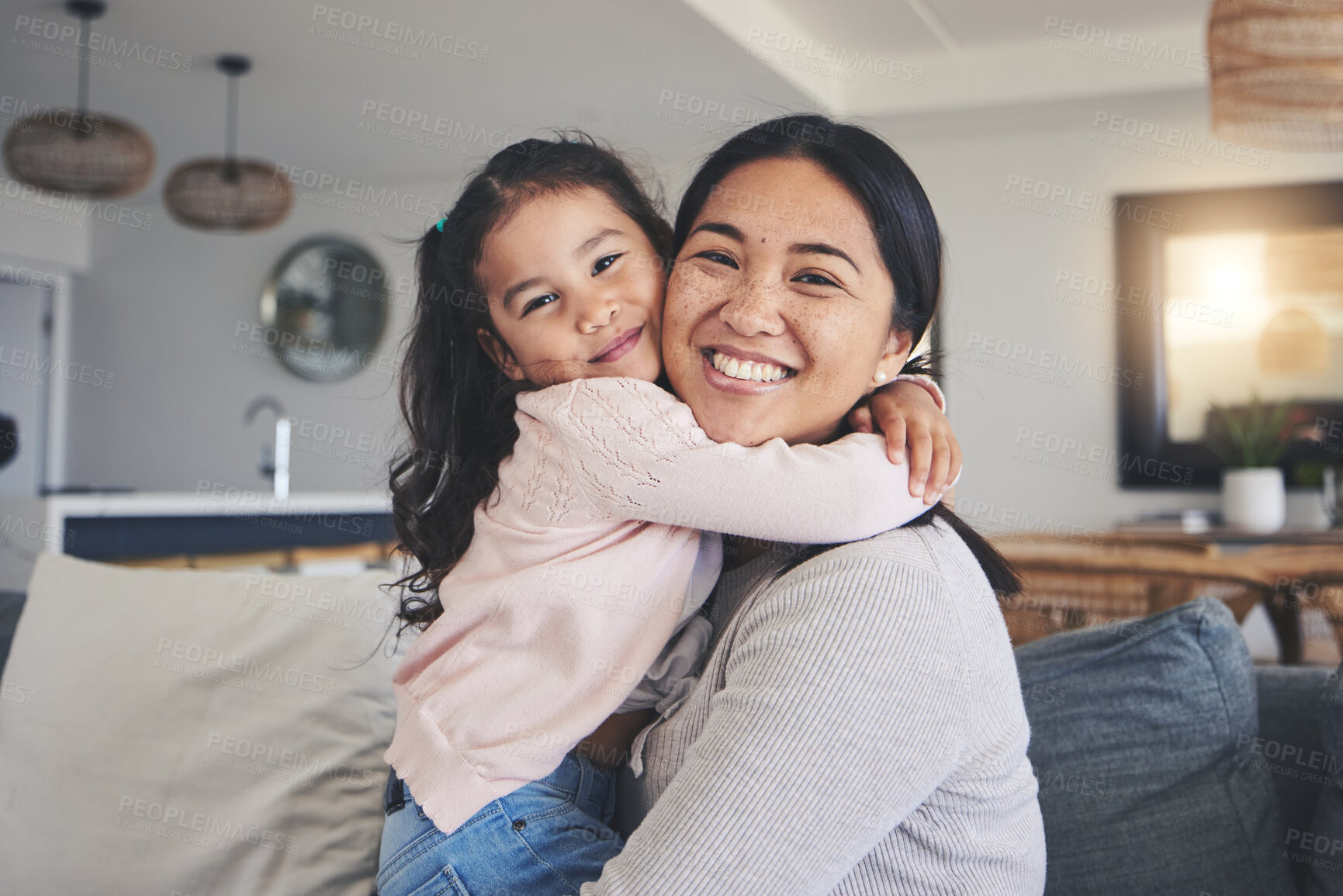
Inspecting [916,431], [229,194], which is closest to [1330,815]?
[916,431]

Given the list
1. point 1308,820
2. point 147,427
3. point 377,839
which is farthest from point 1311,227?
point 147,427

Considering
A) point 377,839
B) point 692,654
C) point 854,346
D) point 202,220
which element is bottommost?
point 377,839

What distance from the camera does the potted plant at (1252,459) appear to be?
4035 millimetres

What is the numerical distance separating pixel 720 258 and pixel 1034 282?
13.6 ft

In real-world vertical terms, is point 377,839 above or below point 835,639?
below

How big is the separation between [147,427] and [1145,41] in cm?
619

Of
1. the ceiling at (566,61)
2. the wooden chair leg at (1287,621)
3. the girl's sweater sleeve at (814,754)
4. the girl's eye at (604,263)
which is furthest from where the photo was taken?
the ceiling at (566,61)

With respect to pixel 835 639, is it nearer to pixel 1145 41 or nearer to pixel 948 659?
pixel 948 659

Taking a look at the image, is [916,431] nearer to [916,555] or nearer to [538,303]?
[916,555]

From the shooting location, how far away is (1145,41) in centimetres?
437

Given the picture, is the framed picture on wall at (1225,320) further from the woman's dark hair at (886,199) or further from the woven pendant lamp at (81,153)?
the woven pendant lamp at (81,153)

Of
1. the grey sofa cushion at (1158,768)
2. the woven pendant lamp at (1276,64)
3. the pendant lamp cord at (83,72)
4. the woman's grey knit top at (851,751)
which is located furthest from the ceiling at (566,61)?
the woman's grey knit top at (851,751)

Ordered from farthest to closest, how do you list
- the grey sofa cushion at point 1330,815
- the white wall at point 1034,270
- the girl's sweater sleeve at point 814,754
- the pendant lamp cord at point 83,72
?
the white wall at point 1034,270 → the pendant lamp cord at point 83,72 → the grey sofa cushion at point 1330,815 → the girl's sweater sleeve at point 814,754

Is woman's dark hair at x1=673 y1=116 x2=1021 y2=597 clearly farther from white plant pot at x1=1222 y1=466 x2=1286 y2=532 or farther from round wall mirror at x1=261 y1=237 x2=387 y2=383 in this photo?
round wall mirror at x1=261 y1=237 x2=387 y2=383
